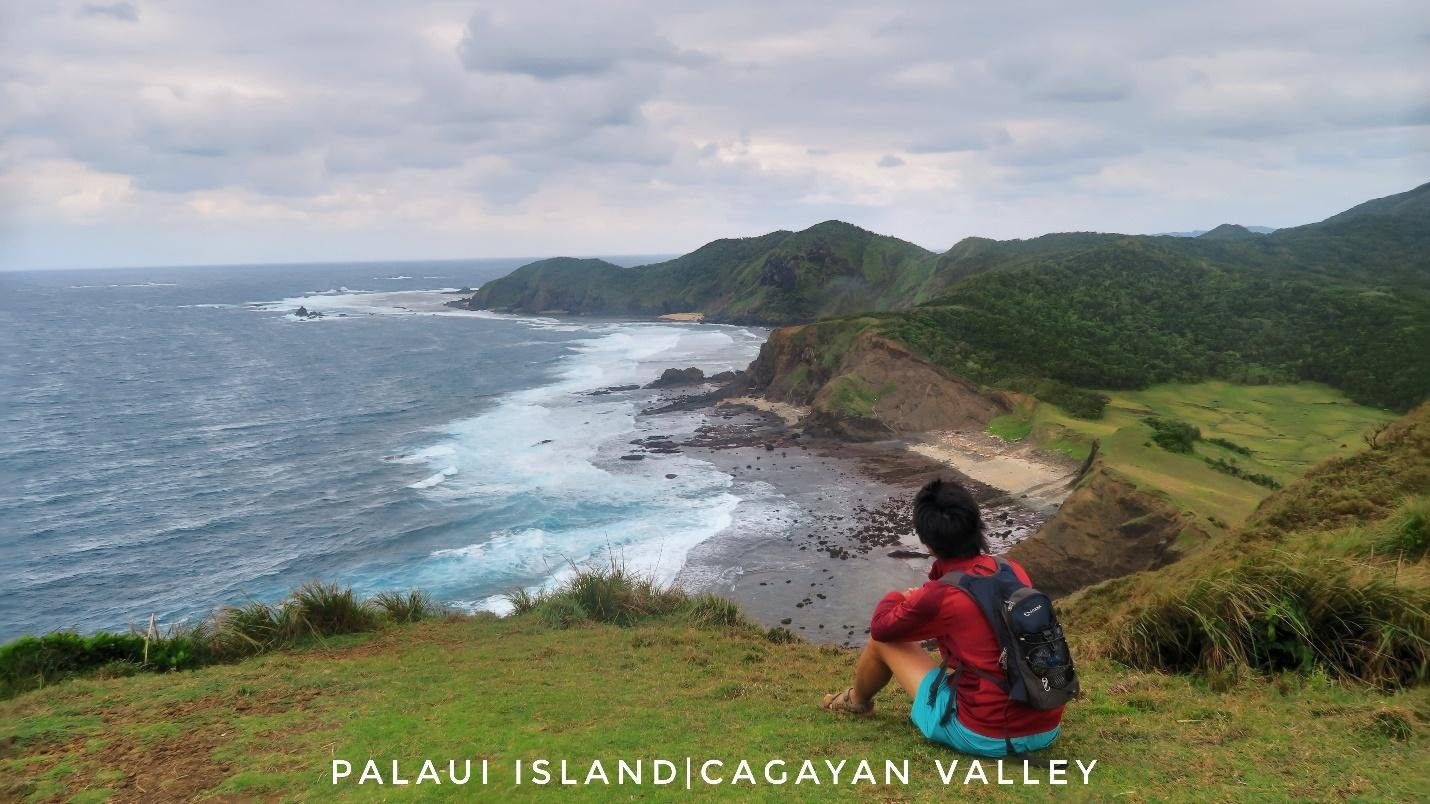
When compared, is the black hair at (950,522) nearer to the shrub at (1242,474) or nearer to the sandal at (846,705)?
the sandal at (846,705)

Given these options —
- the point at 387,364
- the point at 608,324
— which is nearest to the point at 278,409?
the point at 387,364

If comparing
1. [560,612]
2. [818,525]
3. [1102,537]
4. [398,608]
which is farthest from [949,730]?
[818,525]

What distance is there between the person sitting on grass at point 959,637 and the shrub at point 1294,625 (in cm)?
260

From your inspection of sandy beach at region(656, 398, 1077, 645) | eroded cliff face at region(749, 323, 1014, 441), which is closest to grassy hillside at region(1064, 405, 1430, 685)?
sandy beach at region(656, 398, 1077, 645)

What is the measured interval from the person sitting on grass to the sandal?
0.97m

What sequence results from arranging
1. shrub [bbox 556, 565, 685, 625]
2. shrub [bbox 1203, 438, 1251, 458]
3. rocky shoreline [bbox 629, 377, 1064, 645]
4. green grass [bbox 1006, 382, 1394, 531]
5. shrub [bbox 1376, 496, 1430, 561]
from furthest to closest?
shrub [bbox 1203, 438, 1251, 458]
rocky shoreline [bbox 629, 377, 1064, 645]
green grass [bbox 1006, 382, 1394, 531]
shrub [bbox 556, 565, 685, 625]
shrub [bbox 1376, 496, 1430, 561]

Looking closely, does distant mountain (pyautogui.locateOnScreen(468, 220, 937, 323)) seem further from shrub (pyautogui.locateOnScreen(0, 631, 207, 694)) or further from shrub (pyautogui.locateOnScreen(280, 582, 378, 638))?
shrub (pyautogui.locateOnScreen(0, 631, 207, 694))

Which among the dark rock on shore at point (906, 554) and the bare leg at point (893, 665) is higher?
the bare leg at point (893, 665)

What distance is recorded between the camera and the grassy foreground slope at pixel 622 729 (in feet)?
14.1

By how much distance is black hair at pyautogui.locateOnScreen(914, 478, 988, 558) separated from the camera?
422 centimetres

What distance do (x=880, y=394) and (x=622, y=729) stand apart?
37082mm

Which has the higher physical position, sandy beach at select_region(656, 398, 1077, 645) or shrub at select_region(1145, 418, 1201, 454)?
shrub at select_region(1145, 418, 1201, 454)

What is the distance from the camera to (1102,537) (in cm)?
1809

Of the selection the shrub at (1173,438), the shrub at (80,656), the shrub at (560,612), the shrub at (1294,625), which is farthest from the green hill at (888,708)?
the shrub at (1173,438)
